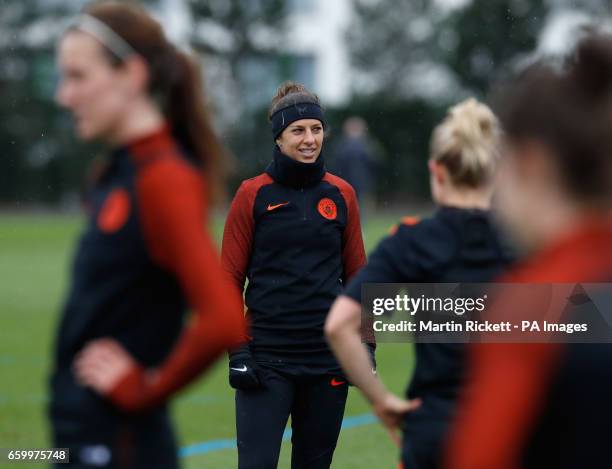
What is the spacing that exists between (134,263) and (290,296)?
271cm

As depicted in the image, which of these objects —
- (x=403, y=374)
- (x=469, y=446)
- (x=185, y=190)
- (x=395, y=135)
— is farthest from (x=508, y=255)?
(x=395, y=135)

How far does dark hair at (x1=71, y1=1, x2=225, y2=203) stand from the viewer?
290 cm

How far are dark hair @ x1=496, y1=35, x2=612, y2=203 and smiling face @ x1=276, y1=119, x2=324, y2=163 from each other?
360 cm

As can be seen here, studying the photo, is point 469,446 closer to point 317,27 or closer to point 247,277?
point 247,277

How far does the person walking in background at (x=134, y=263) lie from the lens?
2.69 meters

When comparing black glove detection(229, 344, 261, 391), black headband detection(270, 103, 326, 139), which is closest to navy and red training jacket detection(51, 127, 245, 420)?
black glove detection(229, 344, 261, 391)

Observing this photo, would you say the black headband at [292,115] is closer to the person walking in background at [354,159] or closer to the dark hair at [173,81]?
the dark hair at [173,81]

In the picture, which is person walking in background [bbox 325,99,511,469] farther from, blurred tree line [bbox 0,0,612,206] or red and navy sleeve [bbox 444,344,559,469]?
blurred tree line [bbox 0,0,612,206]

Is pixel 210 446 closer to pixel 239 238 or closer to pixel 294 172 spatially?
pixel 239 238

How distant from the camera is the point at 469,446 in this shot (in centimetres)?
185

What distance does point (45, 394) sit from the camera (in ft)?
32.6

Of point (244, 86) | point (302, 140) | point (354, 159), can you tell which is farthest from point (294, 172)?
point (244, 86)

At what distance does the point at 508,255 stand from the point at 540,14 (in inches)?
1481

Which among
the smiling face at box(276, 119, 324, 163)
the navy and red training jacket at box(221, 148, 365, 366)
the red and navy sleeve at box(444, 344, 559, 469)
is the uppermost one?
the smiling face at box(276, 119, 324, 163)
